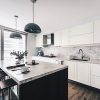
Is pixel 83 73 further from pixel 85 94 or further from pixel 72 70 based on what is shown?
pixel 85 94

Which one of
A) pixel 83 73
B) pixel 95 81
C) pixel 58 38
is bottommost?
pixel 95 81

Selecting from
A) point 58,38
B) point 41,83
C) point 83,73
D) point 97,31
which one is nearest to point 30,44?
point 58,38

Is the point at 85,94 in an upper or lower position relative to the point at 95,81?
lower

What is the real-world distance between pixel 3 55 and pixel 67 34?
3191 millimetres

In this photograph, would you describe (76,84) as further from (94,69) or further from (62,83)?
(62,83)

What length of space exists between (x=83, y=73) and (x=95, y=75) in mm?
386

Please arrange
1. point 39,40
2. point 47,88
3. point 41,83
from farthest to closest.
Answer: point 39,40 < point 47,88 < point 41,83

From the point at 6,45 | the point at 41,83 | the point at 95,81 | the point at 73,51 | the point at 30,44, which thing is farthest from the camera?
the point at 30,44

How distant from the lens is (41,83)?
1.51 m

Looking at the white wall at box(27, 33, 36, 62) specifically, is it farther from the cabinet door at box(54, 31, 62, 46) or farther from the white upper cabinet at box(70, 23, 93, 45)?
the white upper cabinet at box(70, 23, 93, 45)

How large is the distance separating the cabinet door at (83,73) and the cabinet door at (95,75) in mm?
131

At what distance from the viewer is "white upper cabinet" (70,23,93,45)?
9.64 ft

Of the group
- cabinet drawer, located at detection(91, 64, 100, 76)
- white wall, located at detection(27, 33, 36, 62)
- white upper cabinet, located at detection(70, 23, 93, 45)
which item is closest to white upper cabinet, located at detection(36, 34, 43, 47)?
white wall, located at detection(27, 33, 36, 62)

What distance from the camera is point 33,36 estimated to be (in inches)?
217
